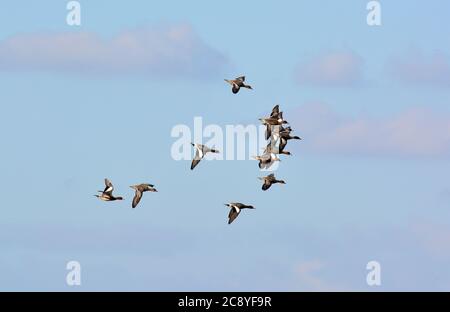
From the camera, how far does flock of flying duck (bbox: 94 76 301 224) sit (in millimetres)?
188375

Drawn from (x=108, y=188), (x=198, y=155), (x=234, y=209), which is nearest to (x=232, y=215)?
(x=234, y=209)

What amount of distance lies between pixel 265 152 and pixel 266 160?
1426mm

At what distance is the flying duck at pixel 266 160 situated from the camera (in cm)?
19738

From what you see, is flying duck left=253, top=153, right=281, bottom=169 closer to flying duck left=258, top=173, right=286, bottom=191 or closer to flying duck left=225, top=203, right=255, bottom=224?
flying duck left=258, top=173, right=286, bottom=191

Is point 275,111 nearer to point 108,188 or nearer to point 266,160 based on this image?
point 266,160

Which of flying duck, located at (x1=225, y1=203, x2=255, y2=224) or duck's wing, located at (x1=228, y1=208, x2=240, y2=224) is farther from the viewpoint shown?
flying duck, located at (x1=225, y1=203, x2=255, y2=224)

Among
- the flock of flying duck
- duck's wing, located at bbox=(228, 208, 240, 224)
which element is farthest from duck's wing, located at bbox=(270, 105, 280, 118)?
duck's wing, located at bbox=(228, 208, 240, 224)

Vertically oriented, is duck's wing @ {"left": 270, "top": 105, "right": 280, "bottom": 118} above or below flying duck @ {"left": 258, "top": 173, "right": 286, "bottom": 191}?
above

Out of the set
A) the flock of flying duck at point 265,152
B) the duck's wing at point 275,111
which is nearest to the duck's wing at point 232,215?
the flock of flying duck at point 265,152

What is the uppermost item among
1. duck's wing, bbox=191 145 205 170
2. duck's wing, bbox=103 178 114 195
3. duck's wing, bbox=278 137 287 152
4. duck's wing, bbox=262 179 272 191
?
duck's wing, bbox=278 137 287 152

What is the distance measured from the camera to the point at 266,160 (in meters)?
198
